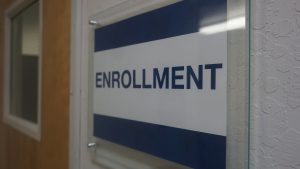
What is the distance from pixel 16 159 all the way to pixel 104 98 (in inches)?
50.2

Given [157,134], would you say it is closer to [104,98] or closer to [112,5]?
[104,98]

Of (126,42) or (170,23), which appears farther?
(126,42)

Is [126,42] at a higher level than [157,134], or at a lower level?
higher

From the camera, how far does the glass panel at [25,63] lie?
1.66 meters

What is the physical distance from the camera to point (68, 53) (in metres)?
1.18

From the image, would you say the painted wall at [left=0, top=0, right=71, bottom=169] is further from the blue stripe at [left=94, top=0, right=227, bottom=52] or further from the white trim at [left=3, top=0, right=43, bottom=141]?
the blue stripe at [left=94, top=0, right=227, bottom=52]

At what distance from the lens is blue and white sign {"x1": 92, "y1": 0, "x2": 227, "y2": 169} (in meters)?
0.54

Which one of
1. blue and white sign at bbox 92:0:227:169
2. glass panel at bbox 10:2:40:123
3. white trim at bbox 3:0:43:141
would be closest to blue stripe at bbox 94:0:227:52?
blue and white sign at bbox 92:0:227:169
